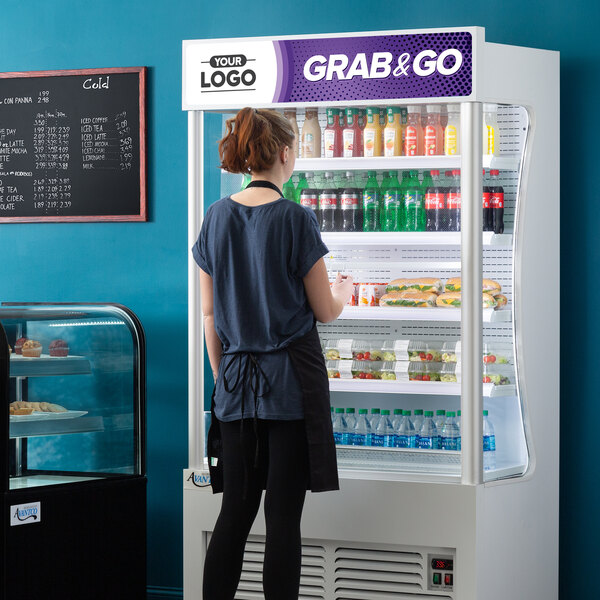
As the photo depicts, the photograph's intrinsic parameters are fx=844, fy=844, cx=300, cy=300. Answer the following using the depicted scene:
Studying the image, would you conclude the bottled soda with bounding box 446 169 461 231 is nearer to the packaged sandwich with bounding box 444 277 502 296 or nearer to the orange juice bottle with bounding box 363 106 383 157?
the packaged sandwich with bounding box 444 277 502 296

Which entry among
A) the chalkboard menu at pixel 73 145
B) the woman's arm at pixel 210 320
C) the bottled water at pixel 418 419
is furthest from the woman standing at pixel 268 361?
the chalkboard menu at pixel 73 145

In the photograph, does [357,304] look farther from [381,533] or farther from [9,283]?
[9,283]

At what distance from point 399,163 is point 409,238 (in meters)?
0.31

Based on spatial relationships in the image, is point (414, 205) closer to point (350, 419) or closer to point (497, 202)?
point (497, 202)

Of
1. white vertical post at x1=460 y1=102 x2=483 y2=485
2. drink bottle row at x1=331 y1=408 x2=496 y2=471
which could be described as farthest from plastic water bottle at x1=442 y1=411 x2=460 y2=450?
white vertical post at x1=460 y1=102 x2=483 y2=485

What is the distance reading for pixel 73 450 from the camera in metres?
3.57

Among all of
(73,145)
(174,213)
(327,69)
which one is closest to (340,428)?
(174,213)

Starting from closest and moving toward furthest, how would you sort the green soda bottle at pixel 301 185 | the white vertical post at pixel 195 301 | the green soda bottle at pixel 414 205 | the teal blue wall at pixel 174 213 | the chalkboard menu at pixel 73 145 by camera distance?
the white vertical post at pixel 195 301 < the green soda bottle at pixel 414 205 < the green soda bottle at pixel 301 185 < the teal blue wall at pixel 174 213 < the chalkboard menu at pixel 73 145

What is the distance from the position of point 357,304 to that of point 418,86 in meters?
0.96

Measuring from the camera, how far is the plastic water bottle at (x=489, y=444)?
137 inches

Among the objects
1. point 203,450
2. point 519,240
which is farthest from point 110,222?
point 519,240

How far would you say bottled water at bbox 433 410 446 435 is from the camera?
12.0 ft

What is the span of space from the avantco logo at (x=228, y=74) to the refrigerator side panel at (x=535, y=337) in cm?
96

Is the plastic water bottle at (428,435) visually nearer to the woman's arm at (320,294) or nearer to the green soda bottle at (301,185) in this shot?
the woman's arm at (320,294)
